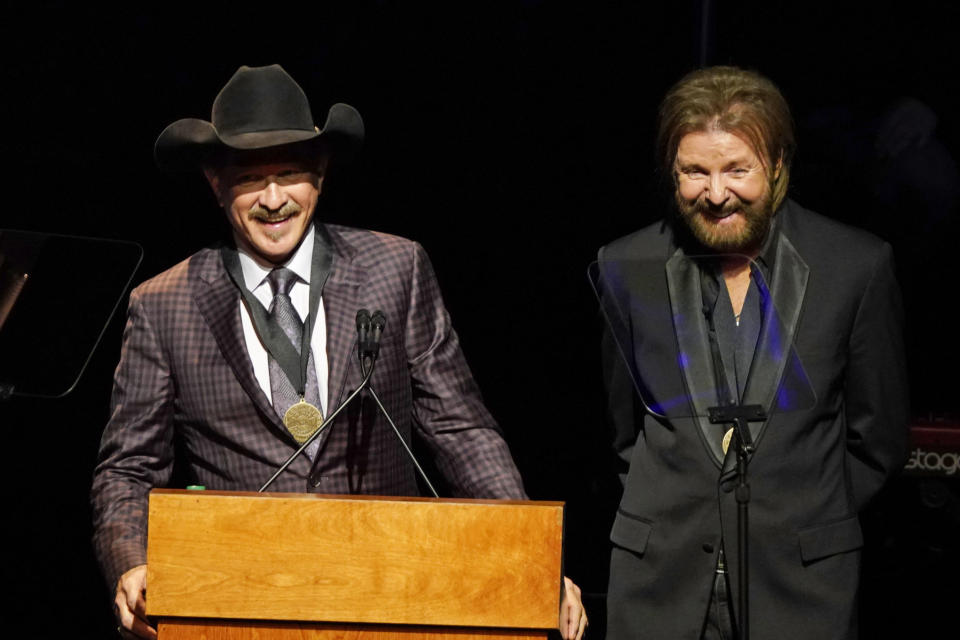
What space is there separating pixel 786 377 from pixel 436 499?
2.62ft

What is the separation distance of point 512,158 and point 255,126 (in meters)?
1.72

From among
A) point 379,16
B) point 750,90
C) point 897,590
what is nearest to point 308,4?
point 379,16

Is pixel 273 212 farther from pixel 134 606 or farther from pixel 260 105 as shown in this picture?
pixel 134 606

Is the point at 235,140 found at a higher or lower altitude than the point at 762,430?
higher

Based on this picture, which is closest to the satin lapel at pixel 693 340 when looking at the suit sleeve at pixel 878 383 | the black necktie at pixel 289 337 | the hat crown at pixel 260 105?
the suit sleeve at pixel 878 383

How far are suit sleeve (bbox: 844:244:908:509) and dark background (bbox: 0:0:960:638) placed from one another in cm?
144

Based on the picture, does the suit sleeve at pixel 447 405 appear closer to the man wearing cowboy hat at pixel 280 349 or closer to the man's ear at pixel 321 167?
the man wearing cowboy hat at pixel 280 349

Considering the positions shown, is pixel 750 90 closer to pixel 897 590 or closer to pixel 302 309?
pixel 302 309

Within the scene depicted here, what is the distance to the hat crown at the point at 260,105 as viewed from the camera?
11.9 feet

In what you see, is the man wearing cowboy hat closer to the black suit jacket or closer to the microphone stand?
the black suit jacket

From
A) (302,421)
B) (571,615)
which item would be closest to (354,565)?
(571,615)

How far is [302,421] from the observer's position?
11.2 feet

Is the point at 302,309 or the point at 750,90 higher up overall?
the point at 750,90

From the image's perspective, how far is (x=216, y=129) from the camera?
3674 millimetres
